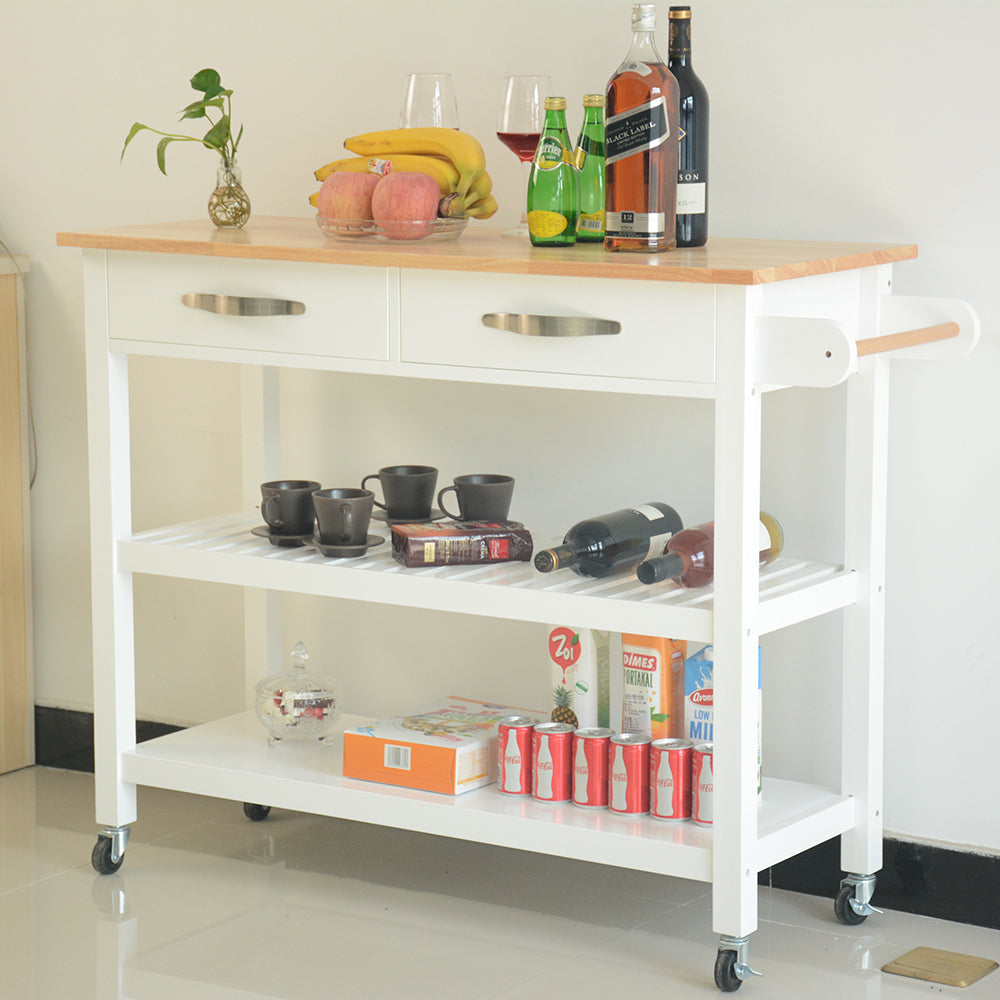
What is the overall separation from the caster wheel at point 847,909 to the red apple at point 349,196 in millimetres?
1158

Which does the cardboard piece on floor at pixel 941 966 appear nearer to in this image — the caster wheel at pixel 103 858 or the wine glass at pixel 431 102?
the caster wheel at pixel 103 858

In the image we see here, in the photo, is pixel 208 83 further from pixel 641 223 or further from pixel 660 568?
pixel 660 568

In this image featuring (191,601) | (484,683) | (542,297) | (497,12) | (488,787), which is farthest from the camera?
(191,601)

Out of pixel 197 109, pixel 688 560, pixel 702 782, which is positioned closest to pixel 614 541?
pixel 688 560

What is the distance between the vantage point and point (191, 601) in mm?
2998

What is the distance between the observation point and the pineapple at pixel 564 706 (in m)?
2.33

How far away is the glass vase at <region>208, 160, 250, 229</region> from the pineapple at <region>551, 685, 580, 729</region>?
84 cm

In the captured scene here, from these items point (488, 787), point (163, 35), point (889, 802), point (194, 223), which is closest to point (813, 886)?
point (889, 802)

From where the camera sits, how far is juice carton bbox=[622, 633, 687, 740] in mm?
2232

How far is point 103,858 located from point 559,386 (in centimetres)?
109

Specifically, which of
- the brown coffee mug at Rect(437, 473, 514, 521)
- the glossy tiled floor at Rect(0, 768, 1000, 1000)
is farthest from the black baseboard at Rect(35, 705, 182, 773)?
the brown coffee mug at Rect(437, 473, 514, 521)

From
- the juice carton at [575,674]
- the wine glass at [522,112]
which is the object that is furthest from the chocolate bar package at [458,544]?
the wine glass at [522,112]

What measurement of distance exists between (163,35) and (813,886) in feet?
5.85

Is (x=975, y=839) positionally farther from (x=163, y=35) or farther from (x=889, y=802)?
(x=163, y=35)
